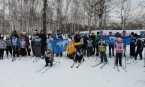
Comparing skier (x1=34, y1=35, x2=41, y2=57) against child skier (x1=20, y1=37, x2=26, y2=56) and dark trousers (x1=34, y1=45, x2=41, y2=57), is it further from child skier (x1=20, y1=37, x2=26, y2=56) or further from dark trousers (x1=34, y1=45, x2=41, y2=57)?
child skier (x1=20, y1=37, x2=26, y2=56)

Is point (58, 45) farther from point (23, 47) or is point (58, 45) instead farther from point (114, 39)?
point (114, 39)

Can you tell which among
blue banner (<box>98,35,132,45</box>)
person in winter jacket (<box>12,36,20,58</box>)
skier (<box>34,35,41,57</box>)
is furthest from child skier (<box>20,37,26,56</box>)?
blue banner (<box>98,35,132,45</box>)

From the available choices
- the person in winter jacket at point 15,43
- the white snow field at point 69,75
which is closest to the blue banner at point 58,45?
the white snow field at point 69,75

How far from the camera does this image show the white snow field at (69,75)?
277 inches

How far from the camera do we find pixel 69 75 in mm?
8289

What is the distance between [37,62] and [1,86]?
4.35 metres

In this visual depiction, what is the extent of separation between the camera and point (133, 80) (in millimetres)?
7441

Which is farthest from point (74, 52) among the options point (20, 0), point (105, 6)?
point (20, 0)

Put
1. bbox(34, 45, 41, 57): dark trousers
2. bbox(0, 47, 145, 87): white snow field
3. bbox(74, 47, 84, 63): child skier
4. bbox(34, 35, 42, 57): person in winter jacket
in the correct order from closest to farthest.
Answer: bbox(0, 47, 145, 87): white snow field → bbox(74, 47, 84, 63): child skier → bbox(34, 35, 42, 57): person in winter jacket → bbox(34, 45, 41, 57): dark trousers

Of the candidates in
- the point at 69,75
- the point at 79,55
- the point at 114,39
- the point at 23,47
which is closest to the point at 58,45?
the point at 79,55

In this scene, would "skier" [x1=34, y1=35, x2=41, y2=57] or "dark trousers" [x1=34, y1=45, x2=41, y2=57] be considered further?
"dark trousers" [x1=34, y1=45, x2=41, y2=57]

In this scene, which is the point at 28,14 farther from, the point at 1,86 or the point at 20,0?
the point at 1,86

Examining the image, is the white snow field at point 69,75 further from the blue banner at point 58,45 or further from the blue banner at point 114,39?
the blue banner at point 114,39

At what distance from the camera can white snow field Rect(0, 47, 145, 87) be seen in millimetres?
7023
